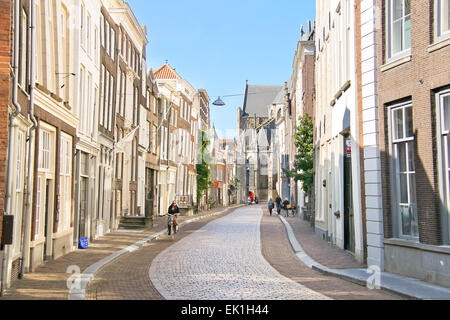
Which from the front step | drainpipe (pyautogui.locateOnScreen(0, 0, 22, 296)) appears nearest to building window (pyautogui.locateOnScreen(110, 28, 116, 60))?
the front step

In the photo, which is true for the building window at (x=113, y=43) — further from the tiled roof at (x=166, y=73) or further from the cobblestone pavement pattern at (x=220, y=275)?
the tiled roof at (x=166, y=73)

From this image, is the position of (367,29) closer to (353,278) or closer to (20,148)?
(353,278)

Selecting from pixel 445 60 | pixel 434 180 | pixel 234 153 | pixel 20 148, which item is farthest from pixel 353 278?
pixel 234 153

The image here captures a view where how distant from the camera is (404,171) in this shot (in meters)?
11.7

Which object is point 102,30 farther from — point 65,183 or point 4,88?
point 4,88

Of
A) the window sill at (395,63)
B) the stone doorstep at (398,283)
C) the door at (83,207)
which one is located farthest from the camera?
the door at (83,207)

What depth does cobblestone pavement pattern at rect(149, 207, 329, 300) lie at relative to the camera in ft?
30.2

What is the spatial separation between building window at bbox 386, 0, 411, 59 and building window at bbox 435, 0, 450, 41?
1.08 meters

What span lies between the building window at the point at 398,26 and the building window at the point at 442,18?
3.53 ft

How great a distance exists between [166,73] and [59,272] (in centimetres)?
3243

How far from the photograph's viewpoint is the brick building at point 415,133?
33.9 feet

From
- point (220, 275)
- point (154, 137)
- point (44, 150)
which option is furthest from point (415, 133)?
point (154, 137)

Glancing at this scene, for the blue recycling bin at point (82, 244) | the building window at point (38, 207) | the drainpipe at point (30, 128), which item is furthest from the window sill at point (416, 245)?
the blue recycling bin at point (82, 244)
